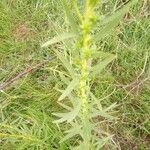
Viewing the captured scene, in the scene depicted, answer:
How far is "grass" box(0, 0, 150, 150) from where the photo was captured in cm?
180

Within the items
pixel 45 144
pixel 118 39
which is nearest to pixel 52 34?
pixel 118 39

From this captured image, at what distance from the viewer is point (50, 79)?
201 cm

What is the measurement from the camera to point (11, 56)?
2.15 m

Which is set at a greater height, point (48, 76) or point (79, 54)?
point (79, 54)

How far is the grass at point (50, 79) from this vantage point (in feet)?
5.89

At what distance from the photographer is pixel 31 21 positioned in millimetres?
2270

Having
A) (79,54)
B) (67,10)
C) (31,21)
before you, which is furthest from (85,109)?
(31,21)

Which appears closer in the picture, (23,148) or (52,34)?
(23,148)

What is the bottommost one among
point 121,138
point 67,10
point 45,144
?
point 121,138

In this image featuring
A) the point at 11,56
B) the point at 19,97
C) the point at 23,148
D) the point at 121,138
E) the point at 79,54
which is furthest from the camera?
the point at 11,56

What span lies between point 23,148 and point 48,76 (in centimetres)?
47

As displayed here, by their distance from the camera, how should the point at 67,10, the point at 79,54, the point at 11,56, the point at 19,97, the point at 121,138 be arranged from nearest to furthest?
the point at 67,10
the point at 79,54
the point at 121,138
the point at 19,97
the point at 11,56

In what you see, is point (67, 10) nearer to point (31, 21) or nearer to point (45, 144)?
point (45, 144)

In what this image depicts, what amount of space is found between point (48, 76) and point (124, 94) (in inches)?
15.6
